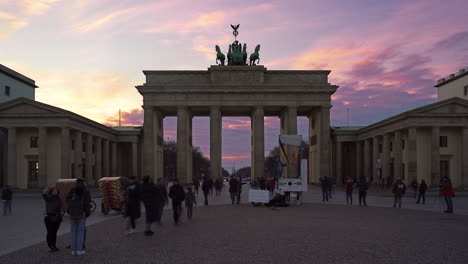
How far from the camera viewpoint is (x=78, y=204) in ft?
42.0

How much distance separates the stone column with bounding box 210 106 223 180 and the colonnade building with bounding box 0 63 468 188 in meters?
0.13

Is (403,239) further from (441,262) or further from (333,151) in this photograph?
(333,151)

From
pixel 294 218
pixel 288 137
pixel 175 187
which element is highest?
pixel 288 137

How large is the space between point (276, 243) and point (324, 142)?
5598cm

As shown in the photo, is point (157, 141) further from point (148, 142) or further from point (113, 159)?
point (113, 159)

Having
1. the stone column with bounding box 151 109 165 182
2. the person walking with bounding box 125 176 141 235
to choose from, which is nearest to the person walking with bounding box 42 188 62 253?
the person walking with bounding box 125 176 141 235

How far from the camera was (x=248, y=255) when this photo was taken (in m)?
12.5

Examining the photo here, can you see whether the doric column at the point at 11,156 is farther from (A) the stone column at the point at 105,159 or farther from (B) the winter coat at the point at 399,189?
(B) the winter coat at the point at 399,189

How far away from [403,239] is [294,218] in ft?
26.3

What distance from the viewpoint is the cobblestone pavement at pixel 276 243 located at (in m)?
12.1

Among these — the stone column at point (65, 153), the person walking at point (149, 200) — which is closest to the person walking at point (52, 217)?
the person walking at point (149, 200)

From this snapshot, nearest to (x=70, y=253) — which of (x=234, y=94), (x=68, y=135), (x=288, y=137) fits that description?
(x=288, y=137)

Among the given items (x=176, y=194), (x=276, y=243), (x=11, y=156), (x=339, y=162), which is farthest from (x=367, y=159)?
(x=276, y=243)

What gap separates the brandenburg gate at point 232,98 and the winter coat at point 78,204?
182 feet
